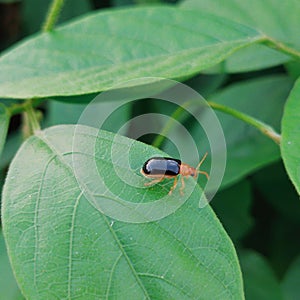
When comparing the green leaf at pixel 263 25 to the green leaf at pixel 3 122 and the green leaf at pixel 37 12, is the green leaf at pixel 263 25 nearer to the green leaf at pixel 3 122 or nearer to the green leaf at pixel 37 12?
the green leaf at pixel 3 122

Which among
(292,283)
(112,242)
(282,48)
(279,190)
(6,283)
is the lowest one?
(292,283)

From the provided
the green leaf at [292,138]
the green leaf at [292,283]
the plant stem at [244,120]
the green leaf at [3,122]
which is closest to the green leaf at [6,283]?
the green leaf at [3,122]

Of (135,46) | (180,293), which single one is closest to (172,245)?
(180,293)

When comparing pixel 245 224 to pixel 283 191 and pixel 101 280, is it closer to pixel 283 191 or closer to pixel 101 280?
pixel 283 191

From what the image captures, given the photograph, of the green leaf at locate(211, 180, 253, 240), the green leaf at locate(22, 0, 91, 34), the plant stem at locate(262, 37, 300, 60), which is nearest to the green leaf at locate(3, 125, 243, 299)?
the plant stem at locate(262, 37, 300, 60)

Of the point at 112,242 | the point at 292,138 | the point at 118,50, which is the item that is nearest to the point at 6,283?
the point at 112,242

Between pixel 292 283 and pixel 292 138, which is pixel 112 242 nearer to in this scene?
pixel 292 138
